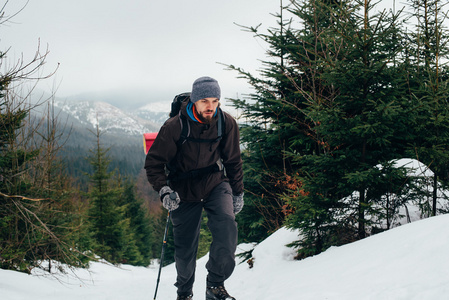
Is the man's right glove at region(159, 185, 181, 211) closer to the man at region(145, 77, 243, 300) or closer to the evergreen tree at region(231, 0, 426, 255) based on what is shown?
the man at region(145, 77, 243, 300)

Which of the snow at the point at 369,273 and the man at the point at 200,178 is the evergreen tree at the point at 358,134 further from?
the man at the point at 200,178

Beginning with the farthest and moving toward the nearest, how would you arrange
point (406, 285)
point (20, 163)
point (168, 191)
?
1. point (20, 163)
2. point (168, 191)
3. point (406, 285)

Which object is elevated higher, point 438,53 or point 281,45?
point 281,45

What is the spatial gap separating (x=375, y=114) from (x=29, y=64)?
5.14 meters

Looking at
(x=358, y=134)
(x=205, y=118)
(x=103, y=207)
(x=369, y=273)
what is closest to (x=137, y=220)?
(x=103, y=207)

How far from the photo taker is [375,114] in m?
4.41

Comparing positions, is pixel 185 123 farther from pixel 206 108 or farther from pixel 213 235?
pixel 213 235

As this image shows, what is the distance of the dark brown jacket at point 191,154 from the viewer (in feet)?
11.1

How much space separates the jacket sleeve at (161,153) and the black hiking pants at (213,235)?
431 millimetres

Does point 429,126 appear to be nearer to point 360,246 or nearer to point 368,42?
point 368,42

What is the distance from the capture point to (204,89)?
3367mm

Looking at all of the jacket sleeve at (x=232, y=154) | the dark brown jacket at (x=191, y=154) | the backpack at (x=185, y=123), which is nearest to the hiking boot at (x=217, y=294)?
the dark brown jacket at (x=191, y=154)

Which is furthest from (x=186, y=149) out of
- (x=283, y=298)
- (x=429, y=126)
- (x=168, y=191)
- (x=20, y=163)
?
(x=20, y=163)

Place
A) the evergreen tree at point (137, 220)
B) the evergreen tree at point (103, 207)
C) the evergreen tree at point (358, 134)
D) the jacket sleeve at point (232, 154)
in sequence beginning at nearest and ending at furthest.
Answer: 1. the jacket sleeve at point (232, 154)
2. the evergreen tree at point (358, 134)
3. the evergreen tree at point (103, 207)
4. the evergreen tree at point (137, 220)
